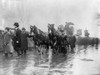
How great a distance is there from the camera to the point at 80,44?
3991 cm

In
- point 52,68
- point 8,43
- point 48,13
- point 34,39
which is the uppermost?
point 48,13

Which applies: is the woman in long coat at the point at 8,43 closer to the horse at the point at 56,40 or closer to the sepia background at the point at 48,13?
the horse at the point at 56,40

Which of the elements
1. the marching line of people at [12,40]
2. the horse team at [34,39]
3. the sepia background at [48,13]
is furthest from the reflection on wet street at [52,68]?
the sepia background at [48,13]

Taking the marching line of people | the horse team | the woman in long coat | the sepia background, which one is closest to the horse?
the horse team

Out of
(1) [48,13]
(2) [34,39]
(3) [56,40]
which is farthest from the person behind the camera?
(1) [48,13]

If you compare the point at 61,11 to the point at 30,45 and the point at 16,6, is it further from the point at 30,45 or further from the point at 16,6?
the point at 30,45

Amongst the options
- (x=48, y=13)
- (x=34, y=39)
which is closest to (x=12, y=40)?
(x=34, y=39)

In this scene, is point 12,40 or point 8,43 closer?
point 8,43

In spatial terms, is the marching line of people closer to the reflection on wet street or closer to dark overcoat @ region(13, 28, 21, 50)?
dark overcoat @ region(13, 28, 21, 50)

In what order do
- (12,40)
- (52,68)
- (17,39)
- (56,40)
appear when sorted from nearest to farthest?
1. (52,68)
2. (17,39)
3. (12,40)
4. (56,40)

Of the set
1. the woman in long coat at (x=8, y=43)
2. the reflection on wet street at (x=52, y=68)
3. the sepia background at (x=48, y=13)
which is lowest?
the reflection on wet street at (x=52, y=68)

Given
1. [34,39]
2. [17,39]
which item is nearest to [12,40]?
[17,39]

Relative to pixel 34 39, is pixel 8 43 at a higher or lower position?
lower

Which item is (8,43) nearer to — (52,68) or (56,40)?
(56,40)
